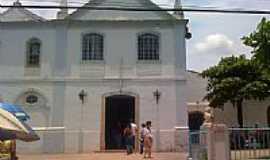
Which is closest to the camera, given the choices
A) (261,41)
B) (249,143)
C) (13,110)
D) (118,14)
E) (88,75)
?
(13,110)

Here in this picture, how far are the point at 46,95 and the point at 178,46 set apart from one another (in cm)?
Result: 686

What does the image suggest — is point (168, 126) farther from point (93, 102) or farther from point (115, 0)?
point (115, 0)

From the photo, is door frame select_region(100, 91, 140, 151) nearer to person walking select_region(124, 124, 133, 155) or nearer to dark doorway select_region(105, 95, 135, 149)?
dark doorway select_region(105, 95, 135, 149)

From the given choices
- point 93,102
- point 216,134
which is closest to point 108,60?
point 93,102

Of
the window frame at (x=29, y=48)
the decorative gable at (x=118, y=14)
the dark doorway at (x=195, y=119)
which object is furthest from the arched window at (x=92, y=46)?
the dark doorway at (x=195, y=119)

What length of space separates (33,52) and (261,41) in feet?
39.4

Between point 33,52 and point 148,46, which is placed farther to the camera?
point 33,52

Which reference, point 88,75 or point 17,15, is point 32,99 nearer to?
point 88,75

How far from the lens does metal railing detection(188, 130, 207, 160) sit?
15109mm

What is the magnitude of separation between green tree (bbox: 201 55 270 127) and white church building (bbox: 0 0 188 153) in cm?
399

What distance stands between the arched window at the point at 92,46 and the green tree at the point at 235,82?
263 inches

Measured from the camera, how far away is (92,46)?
2539cm

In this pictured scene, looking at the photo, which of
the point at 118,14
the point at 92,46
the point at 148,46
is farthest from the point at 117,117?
the point at 118,14

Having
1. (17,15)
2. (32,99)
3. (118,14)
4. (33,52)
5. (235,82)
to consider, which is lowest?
(32,99)
